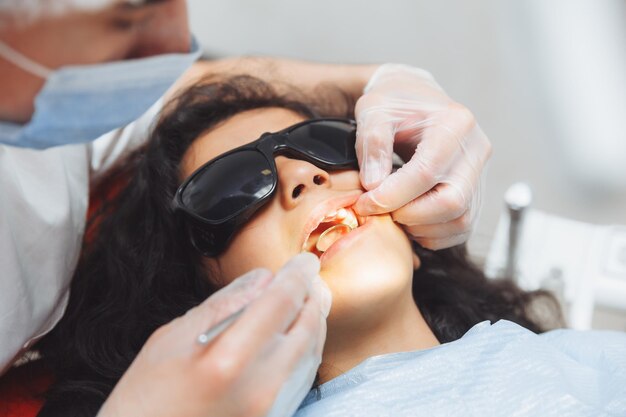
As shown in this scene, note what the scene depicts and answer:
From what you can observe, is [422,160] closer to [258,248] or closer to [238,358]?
[258,248]

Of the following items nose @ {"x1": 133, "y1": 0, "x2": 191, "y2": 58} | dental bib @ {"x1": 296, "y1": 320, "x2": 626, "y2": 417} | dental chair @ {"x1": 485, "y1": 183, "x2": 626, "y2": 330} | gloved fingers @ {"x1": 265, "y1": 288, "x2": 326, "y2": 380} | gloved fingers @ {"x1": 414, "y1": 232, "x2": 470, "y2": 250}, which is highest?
nose @ {"x1": 133, "y1": 0, "x2": 191, "y2": 58}

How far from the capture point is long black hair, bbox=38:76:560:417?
1.29 m

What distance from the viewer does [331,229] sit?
3.88 ft

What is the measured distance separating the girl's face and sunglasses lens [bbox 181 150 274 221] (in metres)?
0.03

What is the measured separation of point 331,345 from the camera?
114 centimetres

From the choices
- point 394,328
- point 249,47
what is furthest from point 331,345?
point 249,47

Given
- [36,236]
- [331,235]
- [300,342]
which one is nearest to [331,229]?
[331,235]

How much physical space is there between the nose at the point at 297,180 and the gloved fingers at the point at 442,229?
8.2 inches

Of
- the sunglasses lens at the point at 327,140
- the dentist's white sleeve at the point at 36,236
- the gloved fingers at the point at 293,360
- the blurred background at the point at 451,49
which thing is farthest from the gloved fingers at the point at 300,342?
the blurred background at the point at 451,49

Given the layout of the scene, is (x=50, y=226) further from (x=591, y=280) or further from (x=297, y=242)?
(x=591, y=280)

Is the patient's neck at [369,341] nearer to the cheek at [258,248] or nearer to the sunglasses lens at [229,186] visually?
the cheek at [258,248]

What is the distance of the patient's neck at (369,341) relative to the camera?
44.3 inches

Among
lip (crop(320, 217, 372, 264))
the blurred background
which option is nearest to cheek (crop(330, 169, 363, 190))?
lip (crop(320, 217, 372, 264))

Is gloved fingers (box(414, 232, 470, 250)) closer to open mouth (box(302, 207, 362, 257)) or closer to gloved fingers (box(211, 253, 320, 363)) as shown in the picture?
open mouth (box(302, 207, 362, 257))
